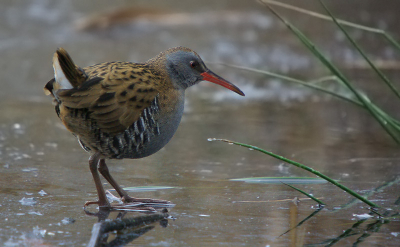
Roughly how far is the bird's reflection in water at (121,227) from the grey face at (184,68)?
1.21 m

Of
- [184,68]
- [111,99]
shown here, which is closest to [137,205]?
[111,99]

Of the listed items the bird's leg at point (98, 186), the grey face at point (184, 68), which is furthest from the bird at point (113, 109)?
the grey face at point (184, 68)

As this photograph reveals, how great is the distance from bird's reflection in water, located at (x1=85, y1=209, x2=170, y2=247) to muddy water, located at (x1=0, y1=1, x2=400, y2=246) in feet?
0.19

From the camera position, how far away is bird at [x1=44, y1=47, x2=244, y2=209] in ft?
12.6

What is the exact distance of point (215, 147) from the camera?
5879mm

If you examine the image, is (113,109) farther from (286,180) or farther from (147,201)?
(286,180)

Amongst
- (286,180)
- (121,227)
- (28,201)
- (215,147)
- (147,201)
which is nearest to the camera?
(121,227)

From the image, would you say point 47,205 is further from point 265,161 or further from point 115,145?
point 265,161

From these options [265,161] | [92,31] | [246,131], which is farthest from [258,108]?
[92,31]

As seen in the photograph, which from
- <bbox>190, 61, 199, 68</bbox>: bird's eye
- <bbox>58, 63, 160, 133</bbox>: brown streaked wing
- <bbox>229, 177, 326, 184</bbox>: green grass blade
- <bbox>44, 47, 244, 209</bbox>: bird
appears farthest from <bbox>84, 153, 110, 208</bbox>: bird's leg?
<bbox>229, 177, 326, 184</bbox>: green grass blade

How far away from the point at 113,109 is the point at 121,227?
2.94 feet

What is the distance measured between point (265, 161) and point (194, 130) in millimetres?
1332

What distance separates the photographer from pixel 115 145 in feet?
13.0

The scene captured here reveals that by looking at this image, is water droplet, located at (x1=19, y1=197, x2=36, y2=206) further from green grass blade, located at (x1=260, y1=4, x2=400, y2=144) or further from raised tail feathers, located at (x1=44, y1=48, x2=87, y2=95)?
green grass blade, located at (x1=260, y1=4, x2=400, y2=144)
